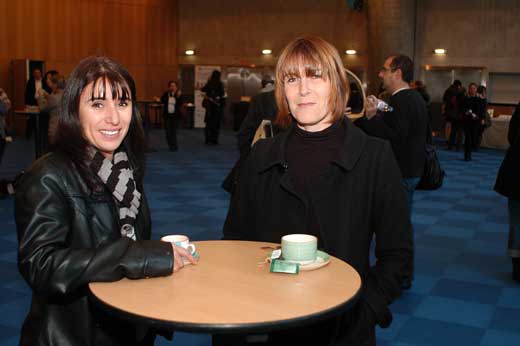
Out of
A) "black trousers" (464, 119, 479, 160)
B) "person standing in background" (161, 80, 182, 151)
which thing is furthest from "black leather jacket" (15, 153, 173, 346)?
"black trousers" (464, 119, 479, 160)

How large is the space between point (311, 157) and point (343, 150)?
14 cm

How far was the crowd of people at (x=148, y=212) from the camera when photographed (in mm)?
1902

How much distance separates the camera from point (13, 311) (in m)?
4.32

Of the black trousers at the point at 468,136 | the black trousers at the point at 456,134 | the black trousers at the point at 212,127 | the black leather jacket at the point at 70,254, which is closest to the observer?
the black leather jacket at the point at 70,254

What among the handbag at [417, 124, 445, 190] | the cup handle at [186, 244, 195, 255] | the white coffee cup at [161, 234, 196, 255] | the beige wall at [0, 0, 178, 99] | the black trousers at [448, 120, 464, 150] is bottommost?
the black trousers at [448, 120, 464, 150]

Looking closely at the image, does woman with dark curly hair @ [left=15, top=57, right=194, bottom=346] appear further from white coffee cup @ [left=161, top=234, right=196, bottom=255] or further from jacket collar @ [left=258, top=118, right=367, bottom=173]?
jacket collar @ [left=258, top=118, right=367, bottom=173]

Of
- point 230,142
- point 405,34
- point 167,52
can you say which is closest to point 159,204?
point 230,142

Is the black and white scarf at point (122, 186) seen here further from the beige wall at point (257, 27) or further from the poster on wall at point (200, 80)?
the poster on wall at point (200, 80)

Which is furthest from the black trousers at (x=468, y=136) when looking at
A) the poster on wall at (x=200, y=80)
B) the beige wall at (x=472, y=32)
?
the poster on wall at (x=200, y=80)

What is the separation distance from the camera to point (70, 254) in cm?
186

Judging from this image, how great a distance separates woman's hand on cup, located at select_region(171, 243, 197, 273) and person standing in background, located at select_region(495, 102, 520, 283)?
3910mm

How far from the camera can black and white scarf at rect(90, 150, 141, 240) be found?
2.09 metres

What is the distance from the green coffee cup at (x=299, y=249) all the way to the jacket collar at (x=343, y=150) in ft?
1.08

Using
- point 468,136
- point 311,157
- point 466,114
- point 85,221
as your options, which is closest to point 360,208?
point 311,157
